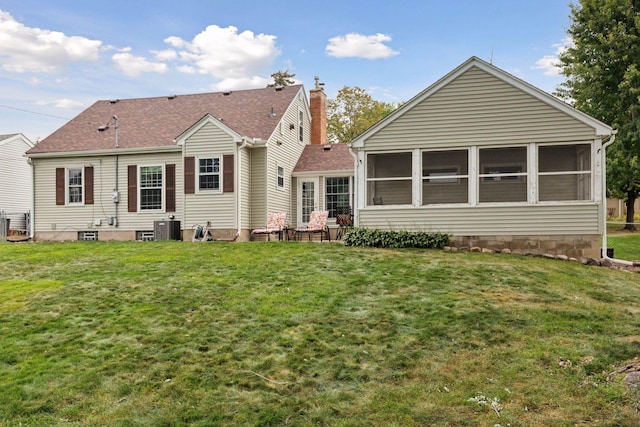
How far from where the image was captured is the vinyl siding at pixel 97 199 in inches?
666

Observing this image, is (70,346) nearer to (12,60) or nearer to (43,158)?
(43,158)

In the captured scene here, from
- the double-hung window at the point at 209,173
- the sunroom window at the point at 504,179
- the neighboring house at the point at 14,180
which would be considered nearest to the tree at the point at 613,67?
the sunroom window at the point at 504,179

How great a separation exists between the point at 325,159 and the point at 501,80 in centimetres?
810

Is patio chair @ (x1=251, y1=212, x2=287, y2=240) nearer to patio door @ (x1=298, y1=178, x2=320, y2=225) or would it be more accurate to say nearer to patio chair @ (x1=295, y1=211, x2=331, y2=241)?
patio chair @ (x1=295, y1=211, x2=331, y2=241)

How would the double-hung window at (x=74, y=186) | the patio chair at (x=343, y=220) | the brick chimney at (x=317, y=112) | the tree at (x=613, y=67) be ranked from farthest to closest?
the brick chimney at (x=317, y=112), the double-hung window at (x=74, y=186), the tree at (x=613, y=67), the patio chair at (x=343, y=220)

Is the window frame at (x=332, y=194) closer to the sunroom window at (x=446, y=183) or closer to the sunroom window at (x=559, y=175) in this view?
the sunroom window at (x=446, y=183)

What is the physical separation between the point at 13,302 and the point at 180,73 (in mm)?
21534

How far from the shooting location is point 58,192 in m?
17.8

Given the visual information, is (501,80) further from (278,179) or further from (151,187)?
(151,187)

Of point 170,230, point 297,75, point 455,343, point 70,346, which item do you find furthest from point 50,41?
point 455,343

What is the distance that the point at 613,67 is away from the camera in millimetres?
17047

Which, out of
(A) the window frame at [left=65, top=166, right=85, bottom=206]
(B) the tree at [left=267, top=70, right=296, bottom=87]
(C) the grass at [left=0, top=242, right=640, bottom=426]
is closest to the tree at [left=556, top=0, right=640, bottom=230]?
(C) the grass at [left=0, top=242, right=640, bottom=426]

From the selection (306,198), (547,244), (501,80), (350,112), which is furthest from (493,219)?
(350,112)

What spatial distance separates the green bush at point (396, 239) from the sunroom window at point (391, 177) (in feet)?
6.74
